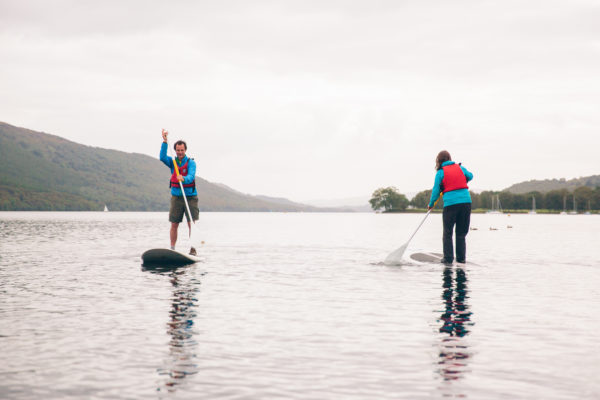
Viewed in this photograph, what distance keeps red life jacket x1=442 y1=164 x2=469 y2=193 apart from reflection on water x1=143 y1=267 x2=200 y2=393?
26.7 ft

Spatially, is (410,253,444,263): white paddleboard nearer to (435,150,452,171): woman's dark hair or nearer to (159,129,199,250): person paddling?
(435,150,452,171): woman's dark hair

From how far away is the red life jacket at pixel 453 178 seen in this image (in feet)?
58.7

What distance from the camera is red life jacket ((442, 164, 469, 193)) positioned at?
17.9m

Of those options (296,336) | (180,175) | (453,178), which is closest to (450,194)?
(453,178)

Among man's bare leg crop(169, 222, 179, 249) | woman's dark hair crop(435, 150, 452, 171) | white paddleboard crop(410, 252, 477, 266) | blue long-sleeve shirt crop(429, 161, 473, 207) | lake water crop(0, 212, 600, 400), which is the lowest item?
lake water crop(0, 212, 600, 400)

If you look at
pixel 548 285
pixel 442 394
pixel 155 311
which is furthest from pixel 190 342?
pixel 548 285

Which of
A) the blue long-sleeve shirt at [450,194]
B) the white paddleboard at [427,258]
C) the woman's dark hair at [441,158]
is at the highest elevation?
the woman's dark hair at [441,158]

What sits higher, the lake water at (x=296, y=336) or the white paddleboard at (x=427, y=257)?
the white paddleboard at (x=427, y=257)

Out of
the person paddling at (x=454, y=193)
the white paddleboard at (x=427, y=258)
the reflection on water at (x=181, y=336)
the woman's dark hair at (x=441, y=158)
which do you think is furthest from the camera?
the white paddleboard at (x=427, y=258)

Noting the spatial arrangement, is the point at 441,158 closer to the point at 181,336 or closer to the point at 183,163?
the point at 183,163

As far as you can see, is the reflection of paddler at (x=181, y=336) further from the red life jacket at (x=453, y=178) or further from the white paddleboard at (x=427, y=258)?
the white paddleboard at (x=427, y=258)

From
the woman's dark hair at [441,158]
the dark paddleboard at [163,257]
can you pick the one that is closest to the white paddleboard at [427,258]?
the woman's dark hair at [441,158]

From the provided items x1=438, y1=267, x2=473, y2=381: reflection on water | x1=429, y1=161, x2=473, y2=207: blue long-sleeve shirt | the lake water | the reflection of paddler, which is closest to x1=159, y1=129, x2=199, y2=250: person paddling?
the lake water

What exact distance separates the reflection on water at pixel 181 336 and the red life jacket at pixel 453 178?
8125 millimetres
